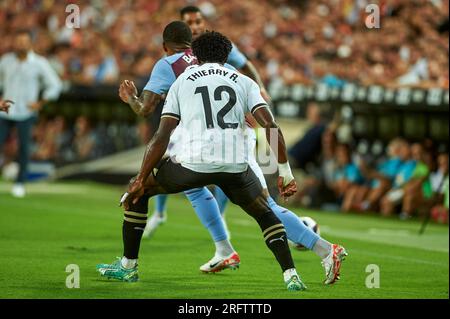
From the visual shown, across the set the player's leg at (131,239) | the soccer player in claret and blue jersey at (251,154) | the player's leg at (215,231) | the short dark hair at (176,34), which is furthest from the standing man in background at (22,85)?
the player's leg at (131,239)

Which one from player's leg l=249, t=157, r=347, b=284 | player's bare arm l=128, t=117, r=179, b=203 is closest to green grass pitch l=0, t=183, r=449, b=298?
player's leg l=249, t=157, r=347, b=284

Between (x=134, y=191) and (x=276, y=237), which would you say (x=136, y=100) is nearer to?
(x=134, y=191)

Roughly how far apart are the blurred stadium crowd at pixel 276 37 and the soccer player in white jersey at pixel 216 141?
8.65m

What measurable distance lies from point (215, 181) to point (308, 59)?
48.2ft

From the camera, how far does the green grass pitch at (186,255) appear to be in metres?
8.65

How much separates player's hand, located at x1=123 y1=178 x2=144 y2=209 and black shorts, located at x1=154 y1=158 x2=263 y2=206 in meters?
0.14

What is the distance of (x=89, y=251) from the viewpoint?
11.2 m

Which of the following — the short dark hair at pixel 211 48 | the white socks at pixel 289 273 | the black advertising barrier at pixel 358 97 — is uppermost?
the short dark hair at pixel 211 48

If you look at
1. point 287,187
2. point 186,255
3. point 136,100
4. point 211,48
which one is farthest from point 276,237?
point 186,255

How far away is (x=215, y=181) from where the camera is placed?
827 cm

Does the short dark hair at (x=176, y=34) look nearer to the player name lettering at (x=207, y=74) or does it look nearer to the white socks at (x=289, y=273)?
the player name lettering at (x=207, y=74)

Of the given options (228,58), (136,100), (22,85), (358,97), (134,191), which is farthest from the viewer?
(358,97)

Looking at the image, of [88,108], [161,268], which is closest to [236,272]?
[161,268]

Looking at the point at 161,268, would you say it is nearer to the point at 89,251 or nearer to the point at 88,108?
the point at 89,251
